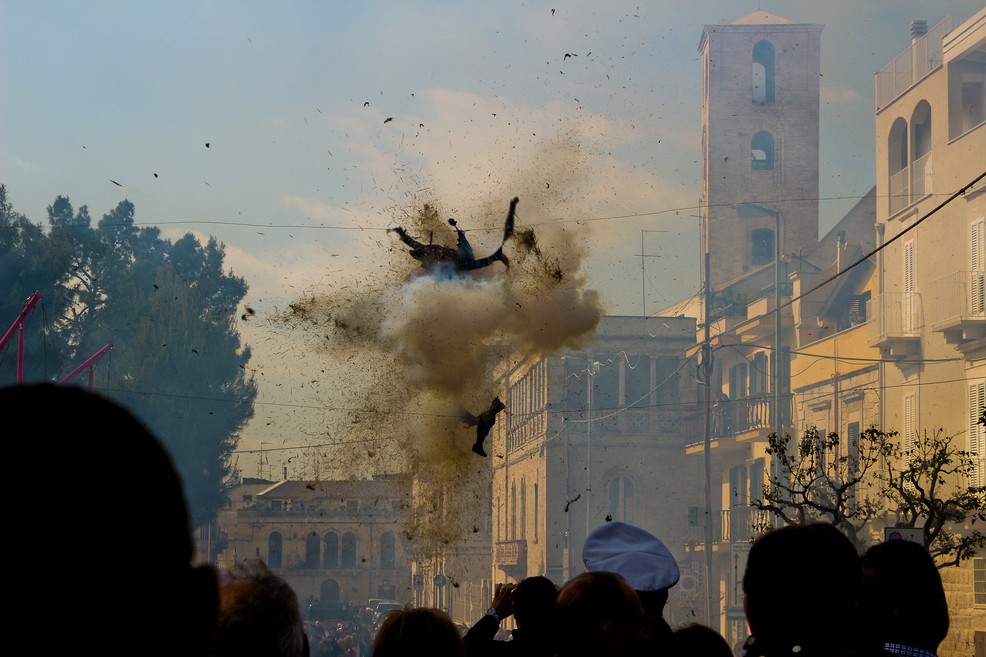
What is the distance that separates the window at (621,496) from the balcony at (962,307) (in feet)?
91.4

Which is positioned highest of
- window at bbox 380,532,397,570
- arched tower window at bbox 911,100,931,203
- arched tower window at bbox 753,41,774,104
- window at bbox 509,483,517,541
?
arched tower window at bbox 753,41,774,104

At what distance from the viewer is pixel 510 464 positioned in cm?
7225

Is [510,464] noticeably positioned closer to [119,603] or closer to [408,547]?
[408,547]

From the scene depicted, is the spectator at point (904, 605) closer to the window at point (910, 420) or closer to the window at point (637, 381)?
the window at point (910, 420)

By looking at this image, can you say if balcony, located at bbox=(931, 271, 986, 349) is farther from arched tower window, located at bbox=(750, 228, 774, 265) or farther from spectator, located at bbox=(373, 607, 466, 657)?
arched tower window, located at bbox=(750, 228, 774, 265)

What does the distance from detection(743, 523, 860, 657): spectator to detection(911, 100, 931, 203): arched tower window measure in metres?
32.3

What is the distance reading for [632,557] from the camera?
5621 mm

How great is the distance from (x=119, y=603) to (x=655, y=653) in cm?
334

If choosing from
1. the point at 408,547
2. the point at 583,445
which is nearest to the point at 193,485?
the point at 583,445

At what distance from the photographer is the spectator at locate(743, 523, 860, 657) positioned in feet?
12.2

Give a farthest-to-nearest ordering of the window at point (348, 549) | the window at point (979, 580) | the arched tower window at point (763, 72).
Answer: the window at point (348, 549), the arched tower window at point (763, 72), the window at point (979, 580)

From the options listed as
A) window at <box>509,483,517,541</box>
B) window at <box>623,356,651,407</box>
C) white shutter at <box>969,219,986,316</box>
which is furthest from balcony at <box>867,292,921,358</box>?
window at <box>509,483,517,541</box>

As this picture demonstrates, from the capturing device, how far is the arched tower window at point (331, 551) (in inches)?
4929

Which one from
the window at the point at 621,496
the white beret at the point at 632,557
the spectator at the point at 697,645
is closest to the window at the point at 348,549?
the window at the point at 621,496
